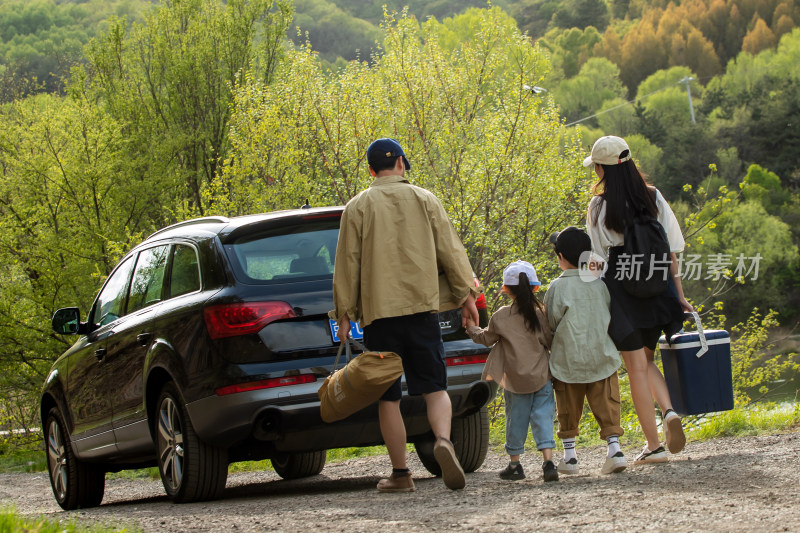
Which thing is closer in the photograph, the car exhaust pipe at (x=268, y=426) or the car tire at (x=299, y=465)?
the car exhaust pipe at (x=268, y=426)

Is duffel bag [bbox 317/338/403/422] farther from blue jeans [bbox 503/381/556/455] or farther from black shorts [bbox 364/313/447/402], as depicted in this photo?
blue jeans [bbox 503/381/556/455]

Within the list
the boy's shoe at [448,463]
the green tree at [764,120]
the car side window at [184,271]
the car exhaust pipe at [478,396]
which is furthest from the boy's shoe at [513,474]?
the green tree at [764,120]

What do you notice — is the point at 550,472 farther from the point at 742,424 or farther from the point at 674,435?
the point at 742,424

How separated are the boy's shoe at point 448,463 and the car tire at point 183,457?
1397mm

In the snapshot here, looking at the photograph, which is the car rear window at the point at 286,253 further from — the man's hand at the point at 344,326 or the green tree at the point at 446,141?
the green tree at the point at 446,141

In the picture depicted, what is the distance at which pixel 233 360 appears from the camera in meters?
5.59

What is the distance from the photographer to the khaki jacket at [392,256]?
17.6 feet

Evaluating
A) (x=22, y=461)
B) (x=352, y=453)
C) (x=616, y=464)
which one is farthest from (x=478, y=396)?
(x=22, y=461)

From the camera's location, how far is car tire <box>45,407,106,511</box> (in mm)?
7711

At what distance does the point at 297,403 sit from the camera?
559cm

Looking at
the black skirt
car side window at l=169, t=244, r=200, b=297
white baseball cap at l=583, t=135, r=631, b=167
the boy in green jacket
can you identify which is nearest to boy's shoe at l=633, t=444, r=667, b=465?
the boy in green jacket

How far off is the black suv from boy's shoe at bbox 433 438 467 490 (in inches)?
24.4

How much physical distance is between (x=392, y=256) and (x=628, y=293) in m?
1.62

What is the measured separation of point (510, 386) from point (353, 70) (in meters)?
16.6
